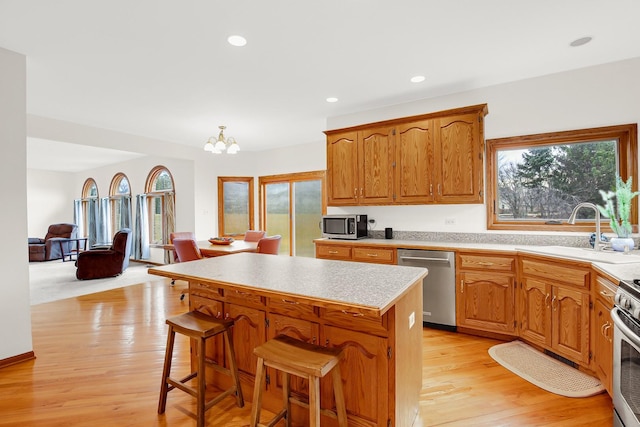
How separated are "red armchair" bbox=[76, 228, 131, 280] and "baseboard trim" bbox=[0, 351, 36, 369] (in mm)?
3675

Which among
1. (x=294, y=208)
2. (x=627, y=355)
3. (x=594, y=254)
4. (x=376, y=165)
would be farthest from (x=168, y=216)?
(x=627, y=355)

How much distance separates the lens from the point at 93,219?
356 inches

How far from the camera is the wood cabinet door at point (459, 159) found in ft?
10.5

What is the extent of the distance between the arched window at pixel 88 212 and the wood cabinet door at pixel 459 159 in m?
9.65

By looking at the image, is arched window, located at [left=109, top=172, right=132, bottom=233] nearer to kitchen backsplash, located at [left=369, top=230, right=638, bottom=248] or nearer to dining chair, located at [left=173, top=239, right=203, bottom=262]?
dining chair, located at [left=173, top=239, right=203, bottom=262]

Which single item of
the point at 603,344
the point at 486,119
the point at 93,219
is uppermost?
the point at 486,119

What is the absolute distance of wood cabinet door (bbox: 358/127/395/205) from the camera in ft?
12.0

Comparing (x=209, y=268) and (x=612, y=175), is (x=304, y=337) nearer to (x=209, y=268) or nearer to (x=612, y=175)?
(x=209, y=268)

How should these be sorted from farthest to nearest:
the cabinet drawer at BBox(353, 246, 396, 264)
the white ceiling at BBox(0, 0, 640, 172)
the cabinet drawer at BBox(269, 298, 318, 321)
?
the cabinet drawer at BBox(353, 246, 396, 264) < the white ceiling at BBox(0, 0, 640, 172) < the cabinet drawer at BBox(269, 298, 318, 321)

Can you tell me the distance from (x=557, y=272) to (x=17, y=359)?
15.2ft

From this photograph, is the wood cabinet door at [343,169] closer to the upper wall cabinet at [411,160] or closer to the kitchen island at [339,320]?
the upper wall cabinet at [411,160]

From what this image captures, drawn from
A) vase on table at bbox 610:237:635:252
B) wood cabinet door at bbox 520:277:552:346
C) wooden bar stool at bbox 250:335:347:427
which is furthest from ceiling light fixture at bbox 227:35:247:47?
vase on table at bbox 610:237:635:252

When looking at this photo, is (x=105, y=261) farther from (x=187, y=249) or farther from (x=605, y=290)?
(x=605, y=290)

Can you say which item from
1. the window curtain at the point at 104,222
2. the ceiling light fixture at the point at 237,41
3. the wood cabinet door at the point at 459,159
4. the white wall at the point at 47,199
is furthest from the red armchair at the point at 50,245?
the wood cabinet door at the point at 459,159
